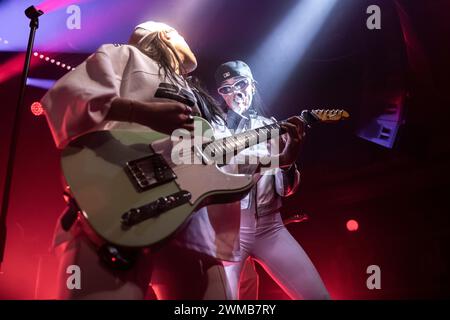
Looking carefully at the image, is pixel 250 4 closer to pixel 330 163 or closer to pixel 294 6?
pixel 294 6

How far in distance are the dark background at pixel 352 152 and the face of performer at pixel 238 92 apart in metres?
0.41

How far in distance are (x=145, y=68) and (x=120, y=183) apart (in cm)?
58

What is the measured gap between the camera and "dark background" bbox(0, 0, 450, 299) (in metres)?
3.42

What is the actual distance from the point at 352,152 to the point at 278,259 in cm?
173

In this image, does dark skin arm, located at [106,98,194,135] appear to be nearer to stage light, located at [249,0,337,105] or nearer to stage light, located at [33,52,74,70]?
stage light, located at [249,0,337,105]

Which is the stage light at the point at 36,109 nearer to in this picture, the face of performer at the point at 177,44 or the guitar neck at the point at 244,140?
the face of performer at the point at 177,44

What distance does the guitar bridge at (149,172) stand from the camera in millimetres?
1390

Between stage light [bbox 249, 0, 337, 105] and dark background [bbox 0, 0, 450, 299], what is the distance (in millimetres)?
66

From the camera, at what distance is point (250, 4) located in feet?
11.6

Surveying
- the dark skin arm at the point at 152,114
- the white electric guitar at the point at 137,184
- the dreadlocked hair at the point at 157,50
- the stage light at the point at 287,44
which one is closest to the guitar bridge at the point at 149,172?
the white electric guitar at the point at 137,184

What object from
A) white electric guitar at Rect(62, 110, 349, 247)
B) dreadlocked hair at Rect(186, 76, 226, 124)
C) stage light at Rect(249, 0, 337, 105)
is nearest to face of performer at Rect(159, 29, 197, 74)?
dreadlocked hair at Rect(186, 76, 226, 124)

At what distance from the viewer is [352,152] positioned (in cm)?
369

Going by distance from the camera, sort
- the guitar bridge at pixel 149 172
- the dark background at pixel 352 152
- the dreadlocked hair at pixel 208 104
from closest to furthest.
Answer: the guitar bridge at pixel 149 172, the dreadlocked hair at pixel 208 104, the dark background at pixel 352 152
